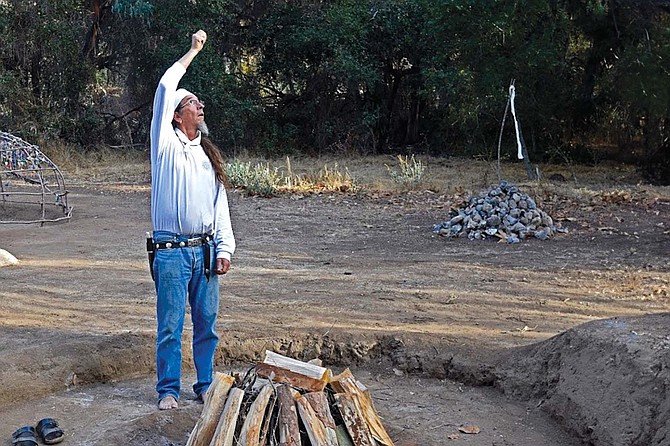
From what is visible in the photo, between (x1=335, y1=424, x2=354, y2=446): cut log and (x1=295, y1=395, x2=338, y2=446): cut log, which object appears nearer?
(x1=295, y1=395, x2=338, y2=446): cut log

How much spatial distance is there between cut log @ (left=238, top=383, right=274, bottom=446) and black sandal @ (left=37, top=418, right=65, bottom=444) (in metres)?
1.24

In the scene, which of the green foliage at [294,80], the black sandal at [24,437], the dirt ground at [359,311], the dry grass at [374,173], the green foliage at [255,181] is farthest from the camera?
the green foliage at [294,80]

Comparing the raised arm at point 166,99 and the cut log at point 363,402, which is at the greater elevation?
the raised arm at point 166,99

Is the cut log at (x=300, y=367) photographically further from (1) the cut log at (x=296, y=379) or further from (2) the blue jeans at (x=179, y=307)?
(2) the blue jeans at (x=179, y=307)

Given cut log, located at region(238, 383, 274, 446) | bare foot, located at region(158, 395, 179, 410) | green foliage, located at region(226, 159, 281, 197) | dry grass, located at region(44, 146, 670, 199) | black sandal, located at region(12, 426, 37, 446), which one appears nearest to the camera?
cut log, located at region(238, 383, 274, 446)

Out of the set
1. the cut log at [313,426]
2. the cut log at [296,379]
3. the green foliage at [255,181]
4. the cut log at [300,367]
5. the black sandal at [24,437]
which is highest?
the green foliage at [255,181]

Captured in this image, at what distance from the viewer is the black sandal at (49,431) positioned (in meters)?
4.21

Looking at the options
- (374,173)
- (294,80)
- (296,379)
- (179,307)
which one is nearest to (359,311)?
(179,307)

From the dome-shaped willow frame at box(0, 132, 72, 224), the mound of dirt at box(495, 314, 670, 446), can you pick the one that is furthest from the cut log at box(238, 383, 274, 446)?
the dome-shaped willow frame at box(0, 132, 72, 224)

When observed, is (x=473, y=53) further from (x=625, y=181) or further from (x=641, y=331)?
(x=641, y=331)

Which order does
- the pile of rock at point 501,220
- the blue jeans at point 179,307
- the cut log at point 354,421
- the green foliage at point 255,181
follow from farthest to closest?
the green foliage at point 255,181, the pile of rock at point 501,220, the blue jeans at point 179,307, the cut log at point 354,421

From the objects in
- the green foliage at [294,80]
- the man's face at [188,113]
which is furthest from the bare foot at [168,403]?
the green foliage at [294,80]

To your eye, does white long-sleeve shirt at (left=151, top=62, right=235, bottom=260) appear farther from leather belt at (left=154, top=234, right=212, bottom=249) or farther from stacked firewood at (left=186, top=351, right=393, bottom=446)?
stacked firewood at (left=186, top=351, right=393, bottom=446)

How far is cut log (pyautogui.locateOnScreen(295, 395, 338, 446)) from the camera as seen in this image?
3518 mm
